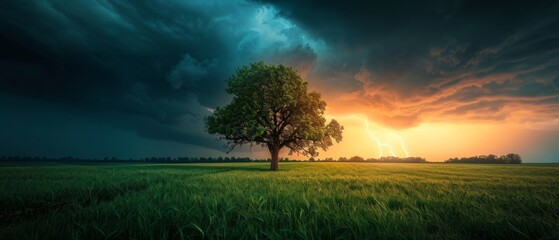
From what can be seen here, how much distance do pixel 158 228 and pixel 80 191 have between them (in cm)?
660

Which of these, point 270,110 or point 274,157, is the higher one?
point 270,110

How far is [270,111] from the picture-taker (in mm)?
29125

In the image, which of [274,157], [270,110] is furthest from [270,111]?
[274,157]

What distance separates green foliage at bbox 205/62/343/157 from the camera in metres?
27.5

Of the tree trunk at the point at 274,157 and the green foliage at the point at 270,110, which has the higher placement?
the green foliage at the point at 270,110

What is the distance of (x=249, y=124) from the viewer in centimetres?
2706

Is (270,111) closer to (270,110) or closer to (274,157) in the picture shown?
(270,110)

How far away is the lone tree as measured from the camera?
90.3 ft

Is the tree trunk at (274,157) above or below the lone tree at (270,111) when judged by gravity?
below

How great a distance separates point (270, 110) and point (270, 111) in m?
0.14

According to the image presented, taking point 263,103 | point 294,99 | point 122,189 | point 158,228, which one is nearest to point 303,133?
point 294,99

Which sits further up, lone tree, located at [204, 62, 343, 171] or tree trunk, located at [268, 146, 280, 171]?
lone tree, located at [204, 62, 343, 171]

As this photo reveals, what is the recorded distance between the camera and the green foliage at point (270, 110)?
27516 mm

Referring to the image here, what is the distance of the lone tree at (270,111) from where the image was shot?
27531mm
